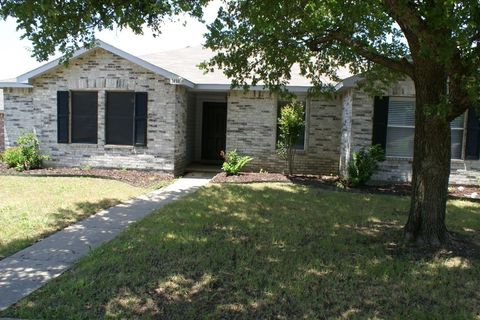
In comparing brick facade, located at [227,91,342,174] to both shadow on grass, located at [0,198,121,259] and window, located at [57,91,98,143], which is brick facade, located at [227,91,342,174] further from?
shadow on grass, located at [0,198,121,259]

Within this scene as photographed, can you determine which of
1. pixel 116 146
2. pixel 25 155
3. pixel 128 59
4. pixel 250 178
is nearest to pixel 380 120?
pixel 250 178

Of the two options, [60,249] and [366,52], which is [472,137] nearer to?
[366,52]

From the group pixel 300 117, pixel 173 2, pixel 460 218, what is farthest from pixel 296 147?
pixel 173 2

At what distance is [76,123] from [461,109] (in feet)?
37.1

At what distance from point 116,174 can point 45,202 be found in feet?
12.5

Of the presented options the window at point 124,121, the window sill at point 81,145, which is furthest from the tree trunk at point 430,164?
the window sill at point 81,145

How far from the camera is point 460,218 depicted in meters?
8.84

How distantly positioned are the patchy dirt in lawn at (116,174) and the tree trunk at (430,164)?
730cm

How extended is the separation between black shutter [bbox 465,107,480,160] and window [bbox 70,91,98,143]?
34.9 ft

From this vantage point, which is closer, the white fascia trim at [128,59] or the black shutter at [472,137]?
the black shutter at [472,137]

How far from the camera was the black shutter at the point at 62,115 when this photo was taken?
13.9m

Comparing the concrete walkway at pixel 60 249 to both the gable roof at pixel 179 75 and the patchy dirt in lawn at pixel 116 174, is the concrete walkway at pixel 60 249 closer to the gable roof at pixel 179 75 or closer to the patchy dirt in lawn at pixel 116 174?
the patchy dirt in lawn at pixel 116 174

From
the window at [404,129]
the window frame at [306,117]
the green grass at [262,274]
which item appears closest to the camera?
the green grass at [262,274]

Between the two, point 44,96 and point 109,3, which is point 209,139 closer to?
point 44,96
